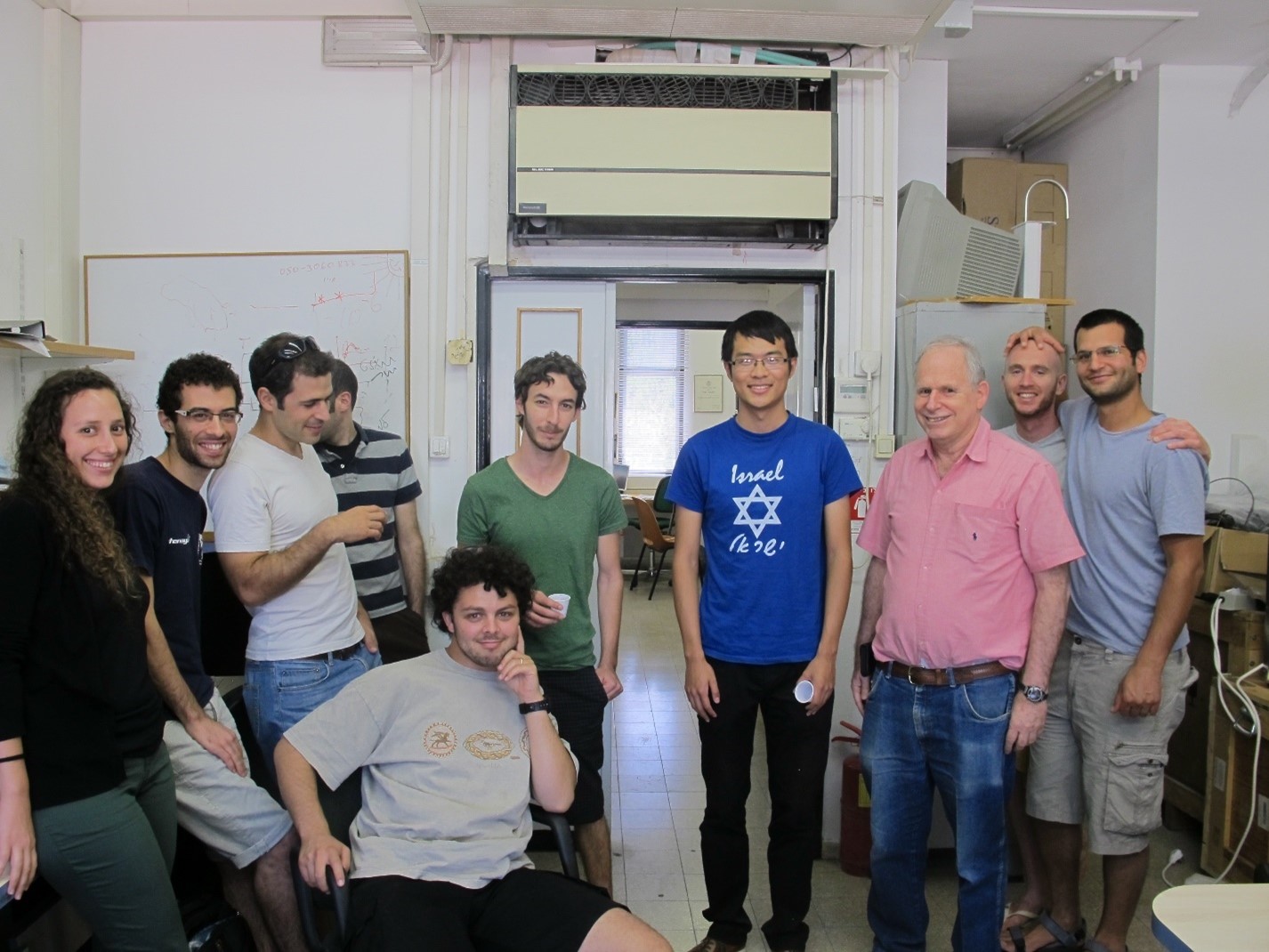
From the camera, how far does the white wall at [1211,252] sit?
3.93 meters

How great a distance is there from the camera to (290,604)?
2.17 m

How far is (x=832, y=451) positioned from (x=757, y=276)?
1.07 meters

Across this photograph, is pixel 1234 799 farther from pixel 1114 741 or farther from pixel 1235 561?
pixel 1114 741

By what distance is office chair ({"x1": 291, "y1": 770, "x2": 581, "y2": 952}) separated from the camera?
5.60ft

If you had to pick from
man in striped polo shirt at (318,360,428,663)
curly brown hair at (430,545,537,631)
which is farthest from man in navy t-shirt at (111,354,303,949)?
man in striped polo shirt at (318,360,428,663)

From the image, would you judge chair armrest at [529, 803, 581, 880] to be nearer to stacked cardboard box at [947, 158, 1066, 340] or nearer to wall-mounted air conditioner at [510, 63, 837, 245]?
wall-mounted air conditioner at [510, 63, 837, 245]

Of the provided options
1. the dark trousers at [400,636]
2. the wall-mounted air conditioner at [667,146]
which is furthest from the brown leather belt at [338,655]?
the wall-mounted air conditioner at [667,146]

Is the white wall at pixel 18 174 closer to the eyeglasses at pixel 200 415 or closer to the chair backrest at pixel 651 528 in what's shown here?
the eyeglasses at pixel 200 415

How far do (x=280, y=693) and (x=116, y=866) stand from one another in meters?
0.56

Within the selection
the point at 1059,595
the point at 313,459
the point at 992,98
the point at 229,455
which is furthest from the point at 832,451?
the point at 992,98

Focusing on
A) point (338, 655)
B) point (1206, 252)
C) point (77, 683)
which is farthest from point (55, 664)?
point (1206, 252)

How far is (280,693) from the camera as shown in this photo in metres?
2.16

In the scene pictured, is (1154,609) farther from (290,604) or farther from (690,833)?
(290,604)

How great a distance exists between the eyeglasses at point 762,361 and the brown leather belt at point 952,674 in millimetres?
762
